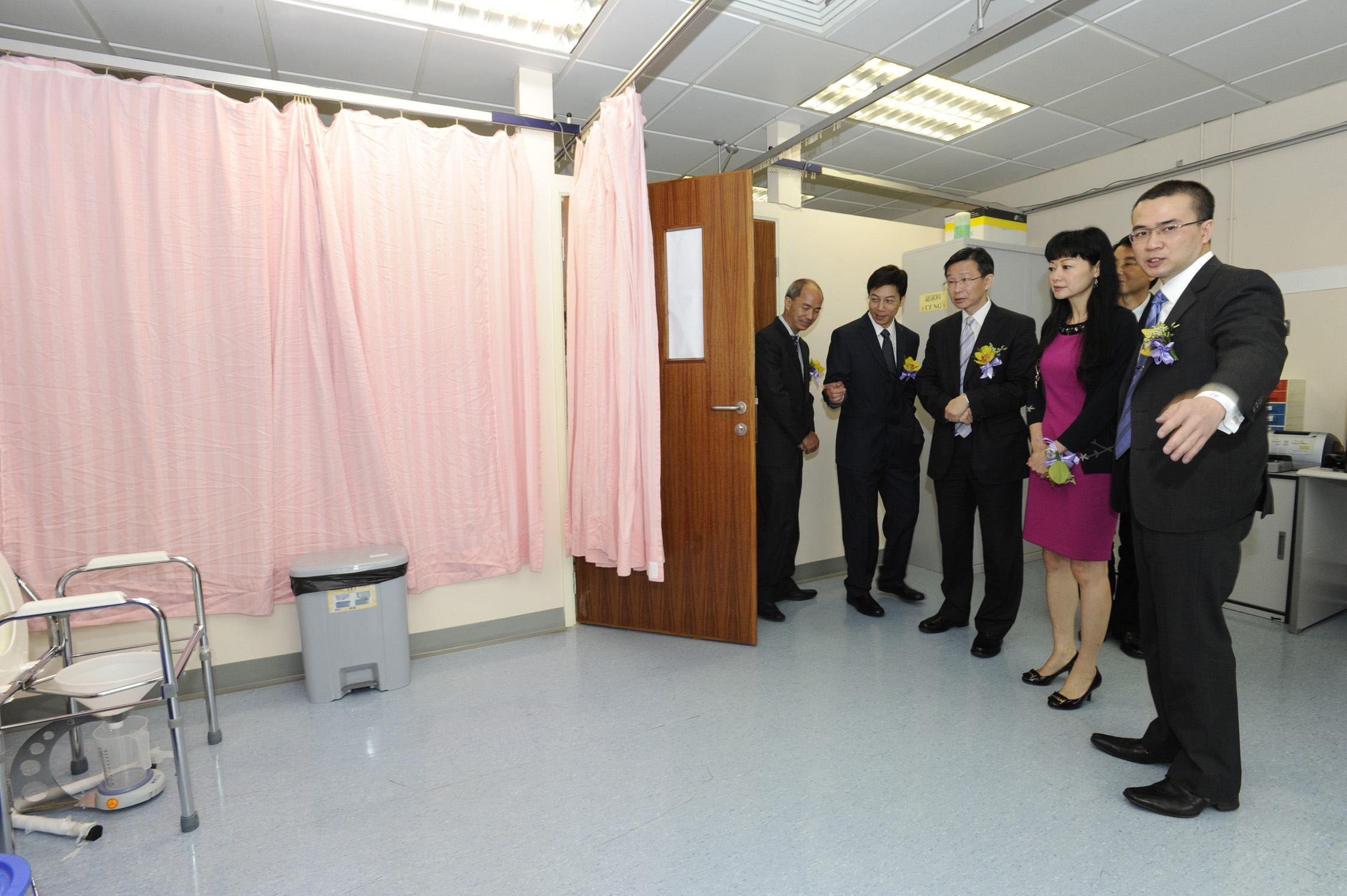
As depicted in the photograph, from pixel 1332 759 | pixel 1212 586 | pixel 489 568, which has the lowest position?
pixel 1332 759

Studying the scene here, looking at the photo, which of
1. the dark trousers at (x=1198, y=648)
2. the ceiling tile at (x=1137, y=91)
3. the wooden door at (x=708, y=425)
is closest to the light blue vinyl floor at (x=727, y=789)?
the dark trousers at (x=1198, y=648)

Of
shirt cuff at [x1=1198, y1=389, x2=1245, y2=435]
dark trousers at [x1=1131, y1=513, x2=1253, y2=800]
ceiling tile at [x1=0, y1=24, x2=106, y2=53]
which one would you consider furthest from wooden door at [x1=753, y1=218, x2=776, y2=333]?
ceiling tile at [x1=0, y1=24, x2=106, y2=53]

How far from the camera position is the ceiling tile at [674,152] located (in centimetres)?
464

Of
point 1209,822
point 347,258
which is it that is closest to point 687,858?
point 1209,822

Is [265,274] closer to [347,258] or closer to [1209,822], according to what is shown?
[347,258]

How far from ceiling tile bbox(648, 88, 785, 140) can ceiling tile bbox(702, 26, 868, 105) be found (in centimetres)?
12

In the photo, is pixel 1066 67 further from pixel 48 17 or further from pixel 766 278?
pixel 48 17

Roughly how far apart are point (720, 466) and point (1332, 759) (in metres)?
2.27

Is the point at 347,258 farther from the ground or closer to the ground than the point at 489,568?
farther from the ground

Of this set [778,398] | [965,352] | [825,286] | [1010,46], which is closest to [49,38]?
[778,398]

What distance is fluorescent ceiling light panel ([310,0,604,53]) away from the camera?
2.82 metres

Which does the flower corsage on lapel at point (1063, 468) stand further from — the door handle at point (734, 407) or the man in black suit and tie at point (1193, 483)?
the door handle at point (734, 407)

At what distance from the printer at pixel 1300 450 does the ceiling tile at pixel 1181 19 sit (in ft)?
6.40

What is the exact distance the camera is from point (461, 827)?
1854mm
